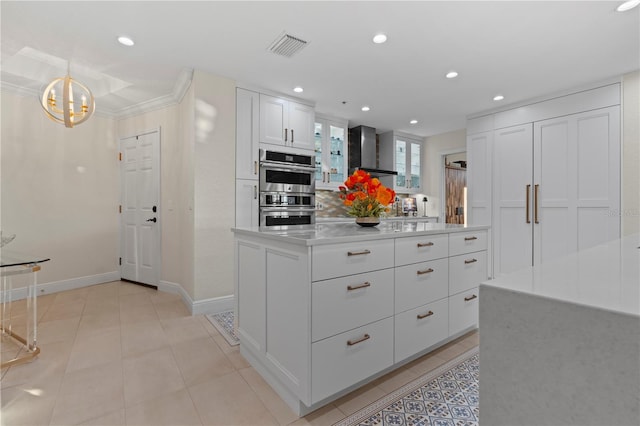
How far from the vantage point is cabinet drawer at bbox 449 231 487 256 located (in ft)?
7.01

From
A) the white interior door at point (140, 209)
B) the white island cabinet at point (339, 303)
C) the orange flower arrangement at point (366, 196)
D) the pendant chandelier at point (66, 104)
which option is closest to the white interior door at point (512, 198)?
the white island cabinet at point (339, 303)

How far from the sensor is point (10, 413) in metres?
1.53

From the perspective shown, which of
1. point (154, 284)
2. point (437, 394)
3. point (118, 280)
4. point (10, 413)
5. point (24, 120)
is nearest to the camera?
point (10, 413)

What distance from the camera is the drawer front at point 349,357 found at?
1.46 meters

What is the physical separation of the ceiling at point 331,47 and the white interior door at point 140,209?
652mm

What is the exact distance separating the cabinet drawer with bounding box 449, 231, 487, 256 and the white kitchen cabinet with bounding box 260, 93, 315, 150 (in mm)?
2422

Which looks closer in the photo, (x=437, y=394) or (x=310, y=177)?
(x=437, y=394)

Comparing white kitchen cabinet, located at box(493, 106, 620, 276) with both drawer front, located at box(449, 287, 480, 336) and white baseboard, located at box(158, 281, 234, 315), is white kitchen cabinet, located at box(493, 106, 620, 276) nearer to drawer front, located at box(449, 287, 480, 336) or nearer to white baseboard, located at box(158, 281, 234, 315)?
drawer front, located at box(449, 287, 480, 336)

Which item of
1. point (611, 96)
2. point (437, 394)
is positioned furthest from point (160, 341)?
point (611, 96)

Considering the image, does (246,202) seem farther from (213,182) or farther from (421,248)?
(421,248)

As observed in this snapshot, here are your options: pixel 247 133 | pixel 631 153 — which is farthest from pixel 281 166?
pixel 631 153

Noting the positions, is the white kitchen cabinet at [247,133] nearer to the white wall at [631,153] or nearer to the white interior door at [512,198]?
the white interior door at [512,198]

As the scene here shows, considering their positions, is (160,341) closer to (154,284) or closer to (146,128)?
(154,284)

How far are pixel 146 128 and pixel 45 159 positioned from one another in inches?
47.0
